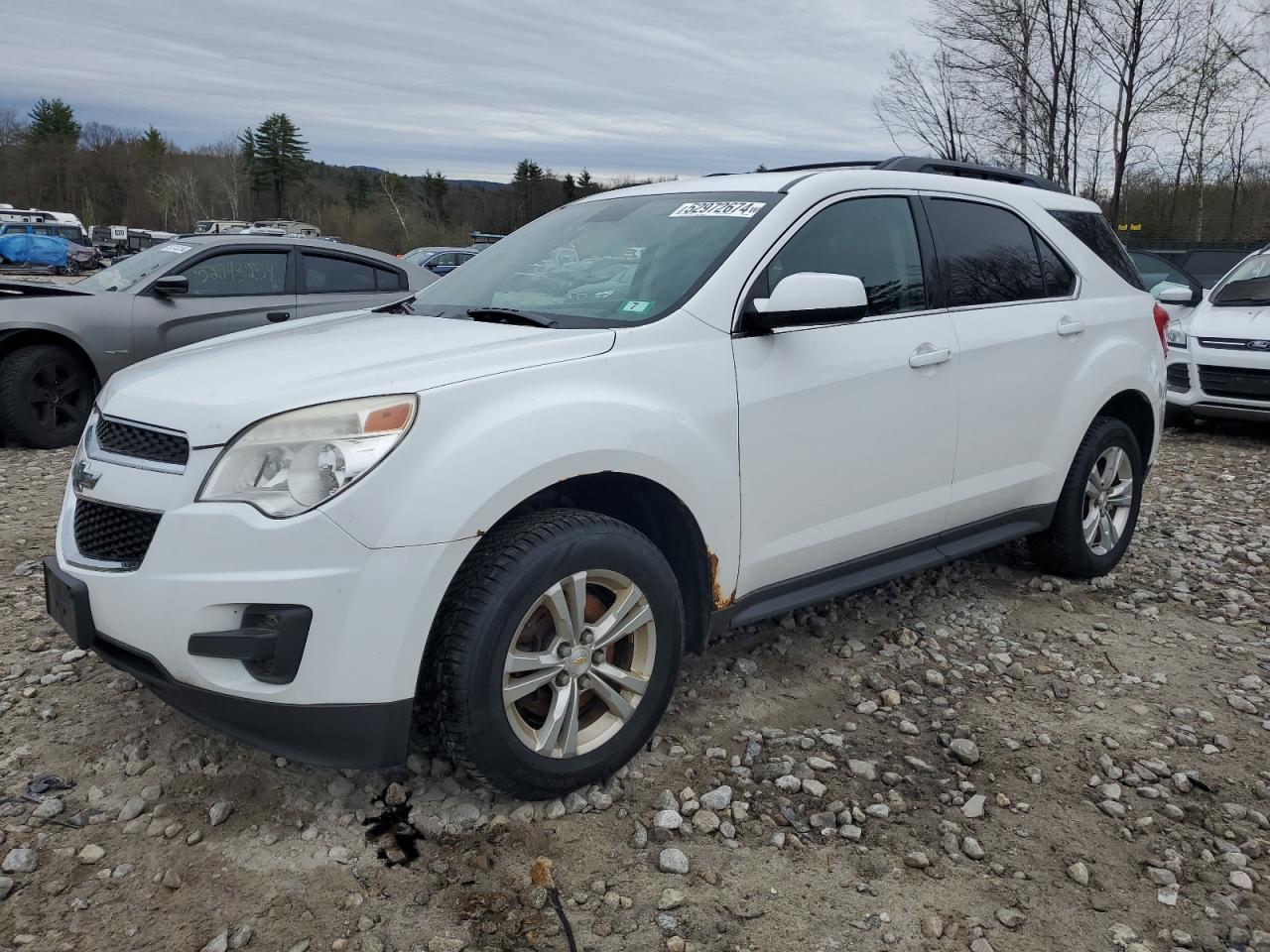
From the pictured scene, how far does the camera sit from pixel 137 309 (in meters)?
7.48

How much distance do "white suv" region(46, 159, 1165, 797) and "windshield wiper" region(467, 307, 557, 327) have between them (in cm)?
1

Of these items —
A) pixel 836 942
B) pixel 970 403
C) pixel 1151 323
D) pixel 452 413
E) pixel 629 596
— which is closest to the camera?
pixel 836 942

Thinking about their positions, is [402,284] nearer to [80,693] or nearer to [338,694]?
[80,693]

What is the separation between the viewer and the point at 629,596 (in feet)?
8.97

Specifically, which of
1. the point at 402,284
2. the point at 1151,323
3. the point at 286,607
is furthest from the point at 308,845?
the point at 402,284

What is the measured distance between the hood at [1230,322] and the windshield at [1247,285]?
0.41 ft

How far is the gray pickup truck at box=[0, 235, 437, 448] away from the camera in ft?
23.7

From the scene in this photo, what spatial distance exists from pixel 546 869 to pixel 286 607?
0.92m

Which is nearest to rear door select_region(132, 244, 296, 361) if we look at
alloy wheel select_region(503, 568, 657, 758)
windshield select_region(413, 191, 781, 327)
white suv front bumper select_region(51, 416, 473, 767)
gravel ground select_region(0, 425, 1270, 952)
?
gravel ground select_region(0, 425, 1270, 952)

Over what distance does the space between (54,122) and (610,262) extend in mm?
123525

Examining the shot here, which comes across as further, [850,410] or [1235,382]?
[1235,382]

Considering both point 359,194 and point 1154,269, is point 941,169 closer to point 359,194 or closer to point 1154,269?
point 1154,269

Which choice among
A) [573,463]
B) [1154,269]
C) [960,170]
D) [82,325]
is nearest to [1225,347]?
[1154,269]

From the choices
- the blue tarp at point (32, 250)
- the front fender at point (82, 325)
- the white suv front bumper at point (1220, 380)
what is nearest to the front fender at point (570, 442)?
the front fender at point (82, 325)
